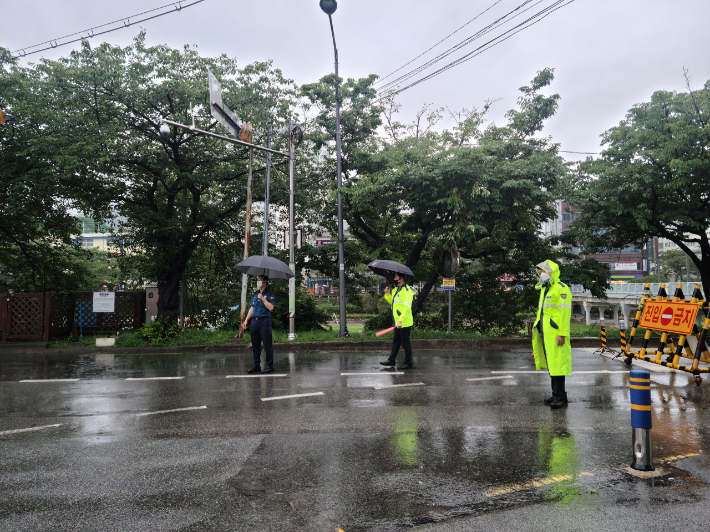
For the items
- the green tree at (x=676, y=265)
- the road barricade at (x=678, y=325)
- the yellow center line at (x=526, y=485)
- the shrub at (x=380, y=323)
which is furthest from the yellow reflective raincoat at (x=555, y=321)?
the green tree at (x=676, y=265)

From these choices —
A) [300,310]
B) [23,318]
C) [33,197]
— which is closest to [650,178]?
[300,310]

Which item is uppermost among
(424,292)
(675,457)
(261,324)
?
(424,292)

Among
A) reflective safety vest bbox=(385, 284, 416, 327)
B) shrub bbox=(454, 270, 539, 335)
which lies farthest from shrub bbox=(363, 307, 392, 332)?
reflective safety vest bbox=(385, 284, 416, 327)

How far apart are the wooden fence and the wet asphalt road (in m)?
7.31

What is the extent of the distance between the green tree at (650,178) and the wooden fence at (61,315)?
48.9 feet

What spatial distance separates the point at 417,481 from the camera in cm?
401

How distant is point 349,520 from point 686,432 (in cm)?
415

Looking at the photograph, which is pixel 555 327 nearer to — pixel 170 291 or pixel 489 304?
pixel 489 304

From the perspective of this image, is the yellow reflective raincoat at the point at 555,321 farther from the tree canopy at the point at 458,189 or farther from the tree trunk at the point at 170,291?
the tree trunk at the point at 170,291

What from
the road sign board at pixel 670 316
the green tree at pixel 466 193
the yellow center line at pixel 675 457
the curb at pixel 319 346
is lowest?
the yellow center line at pixel 675 457

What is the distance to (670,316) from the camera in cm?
899

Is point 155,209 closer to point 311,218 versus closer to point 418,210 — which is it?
point 311,218

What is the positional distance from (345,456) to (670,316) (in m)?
7.24

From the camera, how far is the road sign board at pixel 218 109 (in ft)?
39.9
